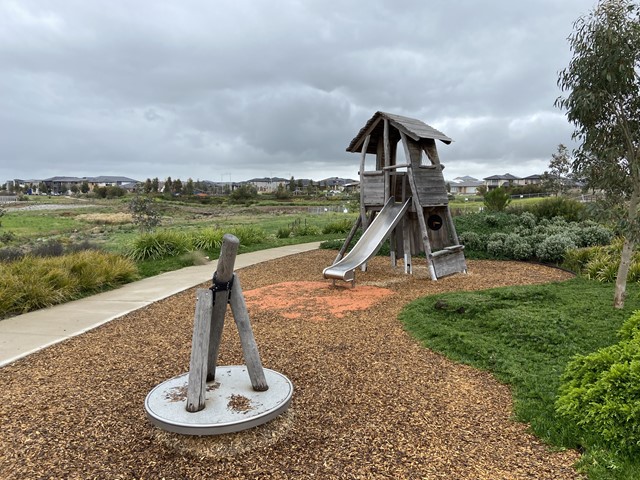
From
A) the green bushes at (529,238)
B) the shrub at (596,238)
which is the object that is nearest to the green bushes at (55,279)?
the green bushes at (529,238)

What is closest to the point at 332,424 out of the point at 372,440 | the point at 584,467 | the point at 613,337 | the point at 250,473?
the point at 372,440

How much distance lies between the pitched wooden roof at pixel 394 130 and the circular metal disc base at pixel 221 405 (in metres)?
7.10

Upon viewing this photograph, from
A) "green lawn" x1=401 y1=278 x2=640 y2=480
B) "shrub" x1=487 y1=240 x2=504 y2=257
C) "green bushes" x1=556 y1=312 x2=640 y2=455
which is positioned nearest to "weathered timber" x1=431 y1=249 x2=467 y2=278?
"green lawn" x1=401 y1=278 x2=640 y2=480

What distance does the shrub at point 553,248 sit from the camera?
38.3ft

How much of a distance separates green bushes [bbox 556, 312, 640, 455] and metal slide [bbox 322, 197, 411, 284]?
210 inches

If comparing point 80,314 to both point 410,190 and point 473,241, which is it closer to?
point 410,190

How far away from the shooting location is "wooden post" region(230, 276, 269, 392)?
3818 millimetres

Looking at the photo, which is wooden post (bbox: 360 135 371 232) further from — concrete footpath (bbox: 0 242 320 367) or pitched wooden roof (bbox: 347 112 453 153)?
concrete footpath (bbox: 0 242 320 367)

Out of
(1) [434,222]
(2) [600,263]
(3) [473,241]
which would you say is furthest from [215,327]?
(3) [473,241]

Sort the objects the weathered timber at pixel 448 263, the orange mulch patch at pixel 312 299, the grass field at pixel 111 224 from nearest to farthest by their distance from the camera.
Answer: the orange mulch patch at pixel 312 299, the weathered timber at pixel 448 263, the grass field at pixel 111 224

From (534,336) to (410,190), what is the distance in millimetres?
5813

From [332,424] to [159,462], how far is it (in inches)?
51.8

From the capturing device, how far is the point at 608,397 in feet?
11.0

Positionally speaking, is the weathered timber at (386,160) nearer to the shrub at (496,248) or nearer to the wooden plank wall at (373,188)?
the wooden plank wall at (373,188)
